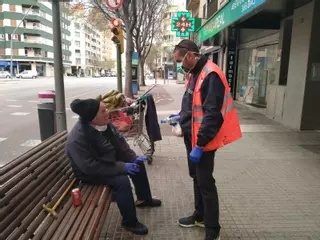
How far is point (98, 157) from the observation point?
2920 mm

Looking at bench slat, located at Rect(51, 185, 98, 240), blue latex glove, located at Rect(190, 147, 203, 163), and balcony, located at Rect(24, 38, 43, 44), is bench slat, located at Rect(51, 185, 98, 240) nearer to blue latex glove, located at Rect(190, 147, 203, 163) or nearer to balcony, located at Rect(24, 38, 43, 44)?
blue latex glove, located at Rect(190, 147, 203, 163)

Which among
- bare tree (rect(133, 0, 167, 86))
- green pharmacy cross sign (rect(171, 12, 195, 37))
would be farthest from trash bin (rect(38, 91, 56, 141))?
bare tree (rect(133, 0, 167, 86))

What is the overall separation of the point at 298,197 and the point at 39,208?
313 cm

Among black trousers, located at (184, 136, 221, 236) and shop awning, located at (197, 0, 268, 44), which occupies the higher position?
shop awning, located at (197, 0, 268, 44)

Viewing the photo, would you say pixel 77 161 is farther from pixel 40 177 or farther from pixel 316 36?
pixel 316 36

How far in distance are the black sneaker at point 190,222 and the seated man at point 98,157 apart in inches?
15.9

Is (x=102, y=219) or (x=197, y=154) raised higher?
(x=197, y=154)

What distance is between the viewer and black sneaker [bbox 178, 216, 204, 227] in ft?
10.3

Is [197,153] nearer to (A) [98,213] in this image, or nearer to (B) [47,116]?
(A) [98,213]

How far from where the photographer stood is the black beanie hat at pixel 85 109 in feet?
9.21

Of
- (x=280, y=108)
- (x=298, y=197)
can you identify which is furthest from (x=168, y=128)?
(x=298, y=197)

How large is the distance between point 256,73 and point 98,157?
11255 mm

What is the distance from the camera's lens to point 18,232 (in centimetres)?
200

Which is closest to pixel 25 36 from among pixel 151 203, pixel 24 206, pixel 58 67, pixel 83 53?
pixel 83 53
